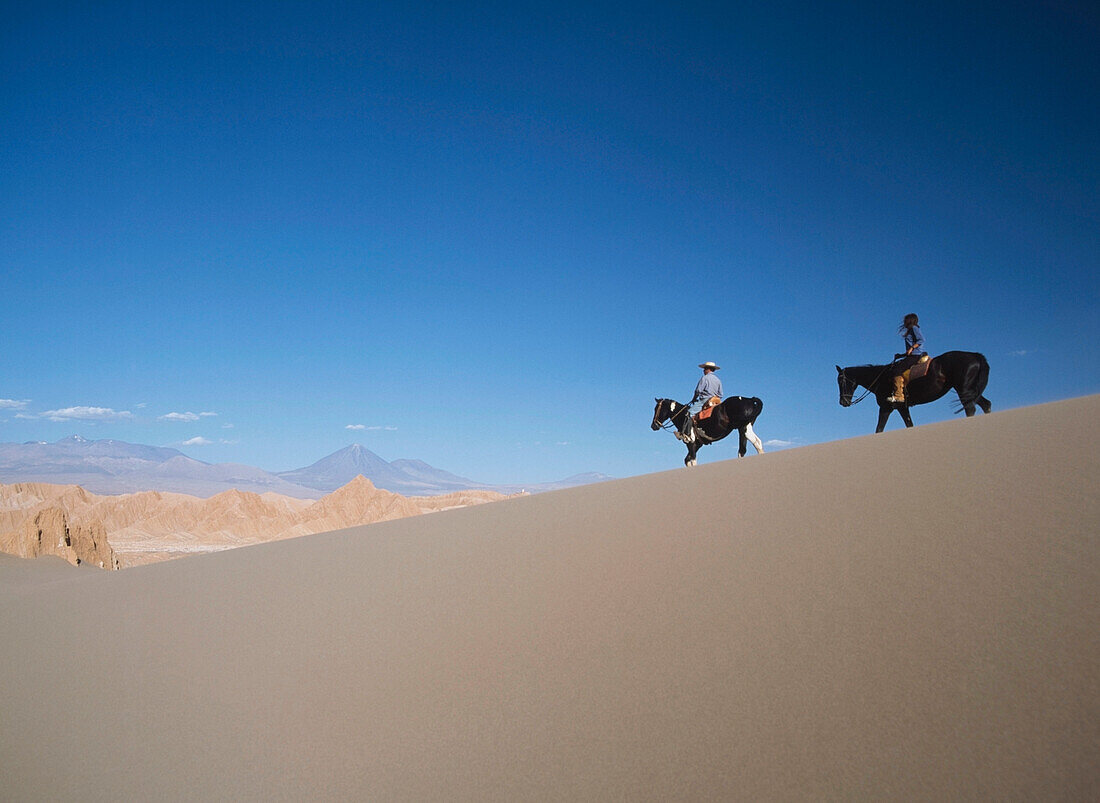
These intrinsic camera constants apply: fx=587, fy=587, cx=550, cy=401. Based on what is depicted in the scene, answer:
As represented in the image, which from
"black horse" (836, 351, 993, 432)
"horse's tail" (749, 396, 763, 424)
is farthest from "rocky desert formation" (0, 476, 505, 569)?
"black horse" (836, 351, 993, 432)

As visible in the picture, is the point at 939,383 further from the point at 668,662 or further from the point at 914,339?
the point at 668,662

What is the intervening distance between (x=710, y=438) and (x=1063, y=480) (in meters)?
8.32

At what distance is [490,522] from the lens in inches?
181

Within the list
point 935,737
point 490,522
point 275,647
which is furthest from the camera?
point 490,522

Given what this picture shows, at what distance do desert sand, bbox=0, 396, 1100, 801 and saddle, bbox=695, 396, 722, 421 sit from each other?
21.5ft

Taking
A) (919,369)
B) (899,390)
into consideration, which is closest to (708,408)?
(899,390)

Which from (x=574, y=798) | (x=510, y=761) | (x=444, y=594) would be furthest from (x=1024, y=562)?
(x=444, y=594)

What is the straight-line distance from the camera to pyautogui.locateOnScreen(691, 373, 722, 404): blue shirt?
34.4 feet

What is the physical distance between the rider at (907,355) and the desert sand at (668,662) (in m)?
5.58

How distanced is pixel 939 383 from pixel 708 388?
136 inches

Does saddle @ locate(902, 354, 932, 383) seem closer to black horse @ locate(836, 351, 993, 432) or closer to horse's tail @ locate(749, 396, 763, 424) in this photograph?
black horse @ locate(836, 351, 993, 432)

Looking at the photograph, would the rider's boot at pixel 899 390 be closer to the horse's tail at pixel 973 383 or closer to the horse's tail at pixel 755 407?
the horse's tail at pixel 973 383

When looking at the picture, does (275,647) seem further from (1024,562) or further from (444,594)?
(1024,562)

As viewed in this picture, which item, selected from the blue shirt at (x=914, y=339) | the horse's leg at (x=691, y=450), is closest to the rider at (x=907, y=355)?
the blue shirt at (x=914, y=339)
